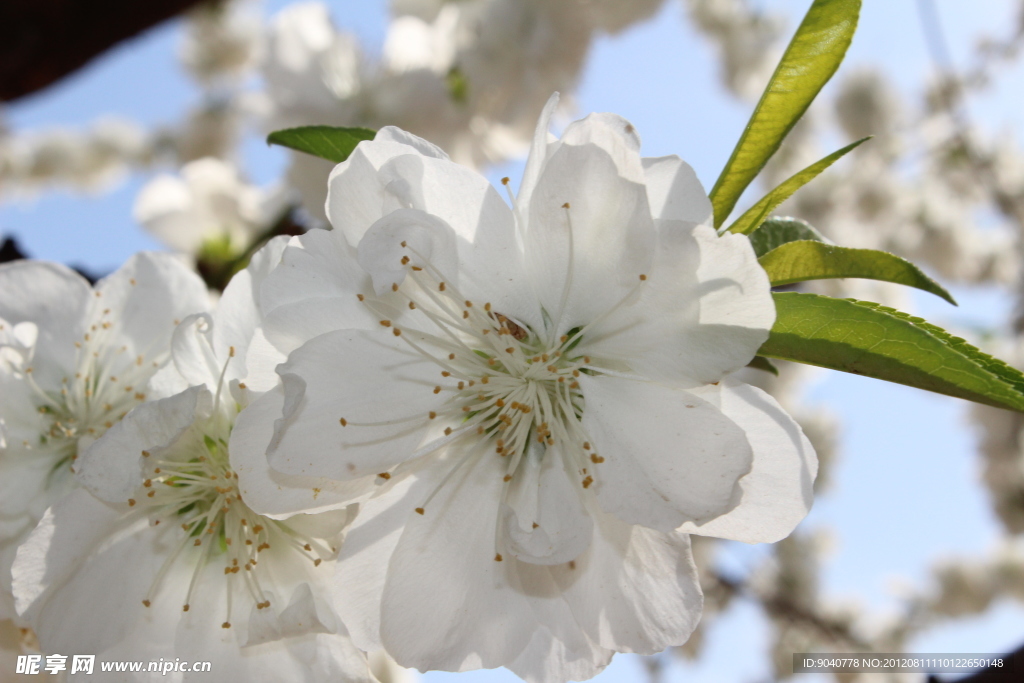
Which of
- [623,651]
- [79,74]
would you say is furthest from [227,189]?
[623,651]

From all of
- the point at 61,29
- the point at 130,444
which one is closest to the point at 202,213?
the point at 61,29

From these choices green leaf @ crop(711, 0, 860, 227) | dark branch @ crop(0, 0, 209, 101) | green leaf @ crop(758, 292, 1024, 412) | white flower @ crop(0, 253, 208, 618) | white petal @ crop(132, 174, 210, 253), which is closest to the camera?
green leaf @ crop(758, 292, 1024, 412)

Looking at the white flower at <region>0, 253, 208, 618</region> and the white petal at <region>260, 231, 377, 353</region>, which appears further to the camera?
the white flower at <region>0, 253, 208, 618</region>

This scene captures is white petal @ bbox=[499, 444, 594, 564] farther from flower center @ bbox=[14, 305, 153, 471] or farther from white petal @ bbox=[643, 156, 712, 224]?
flower center @ bbox=[14, 305, 153, 471]

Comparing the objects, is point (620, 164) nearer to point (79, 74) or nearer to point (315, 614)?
point (315, 614)

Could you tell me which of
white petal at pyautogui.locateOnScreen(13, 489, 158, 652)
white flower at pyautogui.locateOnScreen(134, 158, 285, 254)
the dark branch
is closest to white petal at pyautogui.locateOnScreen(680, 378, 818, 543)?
white petal at pyautogui.locateOnScreen(13, 489, 158, 652)

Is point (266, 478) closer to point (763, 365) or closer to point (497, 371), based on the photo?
point (497, 371)

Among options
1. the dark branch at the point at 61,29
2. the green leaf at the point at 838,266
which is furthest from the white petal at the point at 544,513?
the dark branch at the point at 61,29

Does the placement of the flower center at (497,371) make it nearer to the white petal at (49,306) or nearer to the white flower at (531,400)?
the white flower at (531,400)
